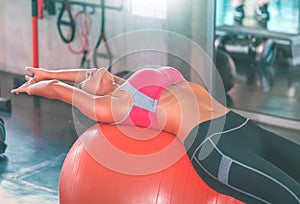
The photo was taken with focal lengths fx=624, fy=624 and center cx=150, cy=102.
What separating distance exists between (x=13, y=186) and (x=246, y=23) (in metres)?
4.14

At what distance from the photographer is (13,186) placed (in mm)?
3057

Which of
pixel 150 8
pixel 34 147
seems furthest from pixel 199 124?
pixel 150 8

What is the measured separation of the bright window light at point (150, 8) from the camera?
451cm

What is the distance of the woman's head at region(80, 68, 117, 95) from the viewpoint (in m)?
2.40

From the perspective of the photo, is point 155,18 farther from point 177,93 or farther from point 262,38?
point 177,93

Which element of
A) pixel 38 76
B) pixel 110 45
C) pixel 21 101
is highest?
pixel 38 76

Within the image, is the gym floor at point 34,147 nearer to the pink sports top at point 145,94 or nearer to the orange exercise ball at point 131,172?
the orange exercise ball at point 131,172

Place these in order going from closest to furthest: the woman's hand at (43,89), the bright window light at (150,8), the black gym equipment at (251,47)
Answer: the woman's hand at (43,89), the bright window light at (150,8), the black gym equipment at (251,47)

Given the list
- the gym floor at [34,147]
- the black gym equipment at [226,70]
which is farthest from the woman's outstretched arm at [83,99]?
the black gym equipment at [226,70]

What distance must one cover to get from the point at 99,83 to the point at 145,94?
0.75 ft

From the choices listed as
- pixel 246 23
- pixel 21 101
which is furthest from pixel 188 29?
pixel 246 23

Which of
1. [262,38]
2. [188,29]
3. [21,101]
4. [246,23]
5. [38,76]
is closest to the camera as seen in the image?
[38,76]

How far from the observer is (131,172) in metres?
2.26

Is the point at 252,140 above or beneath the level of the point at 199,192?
above
